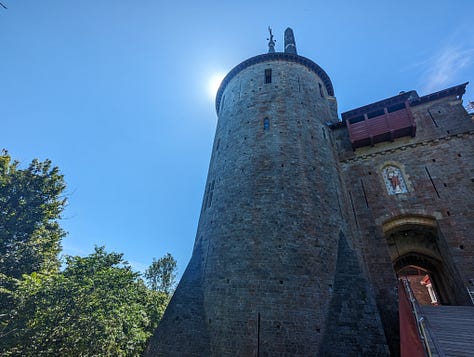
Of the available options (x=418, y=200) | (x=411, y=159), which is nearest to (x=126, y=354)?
(x=418, y=200)

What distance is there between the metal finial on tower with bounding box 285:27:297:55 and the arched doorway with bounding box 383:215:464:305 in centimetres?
1858

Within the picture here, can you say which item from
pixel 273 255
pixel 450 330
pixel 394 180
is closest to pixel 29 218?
pixel 273 255

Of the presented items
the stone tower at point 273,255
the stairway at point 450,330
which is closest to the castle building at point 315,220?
the stone tower at point 273,255

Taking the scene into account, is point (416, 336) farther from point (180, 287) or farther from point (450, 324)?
point (180, 287)

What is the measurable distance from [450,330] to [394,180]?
29.2 ft

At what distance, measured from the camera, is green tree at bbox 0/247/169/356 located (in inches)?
348

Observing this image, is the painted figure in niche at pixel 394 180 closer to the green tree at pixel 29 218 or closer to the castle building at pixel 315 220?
the castle building at pixel 315 220

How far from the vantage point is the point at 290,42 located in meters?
22.3

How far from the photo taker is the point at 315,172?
11320 millimetres

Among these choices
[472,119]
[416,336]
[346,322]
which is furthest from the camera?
[472,119]

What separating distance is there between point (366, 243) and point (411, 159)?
222 inches

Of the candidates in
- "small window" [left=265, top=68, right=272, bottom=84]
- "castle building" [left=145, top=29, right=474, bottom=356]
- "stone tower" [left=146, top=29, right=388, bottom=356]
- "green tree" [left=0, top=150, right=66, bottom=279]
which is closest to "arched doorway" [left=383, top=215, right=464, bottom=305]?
"castle building" [left=145, top=29, right=474, bottom=356]

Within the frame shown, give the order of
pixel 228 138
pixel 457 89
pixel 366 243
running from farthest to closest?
pixel 228 138 < pixel 457 89 < pixel 366 243

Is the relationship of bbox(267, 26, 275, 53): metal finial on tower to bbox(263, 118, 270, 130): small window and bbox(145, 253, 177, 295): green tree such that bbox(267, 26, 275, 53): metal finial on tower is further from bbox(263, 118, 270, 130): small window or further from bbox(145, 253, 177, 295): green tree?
bbox(145, 253, 177, 295): green tree
